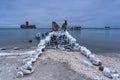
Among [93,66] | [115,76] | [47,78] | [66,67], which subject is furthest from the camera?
[93,66]

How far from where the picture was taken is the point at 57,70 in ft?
28.8

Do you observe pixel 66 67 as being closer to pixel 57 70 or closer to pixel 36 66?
pixel 57 70

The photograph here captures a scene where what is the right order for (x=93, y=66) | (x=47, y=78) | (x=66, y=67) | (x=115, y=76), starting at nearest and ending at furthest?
1. (x=47, y=78)
2. (x=115, y=76)
3. (x=66, y=67)
4. (x=93, y=66)

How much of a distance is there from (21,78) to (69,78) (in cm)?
203

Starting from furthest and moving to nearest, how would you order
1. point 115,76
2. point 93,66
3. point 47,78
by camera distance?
point 93,66
point 115,76
point 47,78

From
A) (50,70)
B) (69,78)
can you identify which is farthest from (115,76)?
(50,70)

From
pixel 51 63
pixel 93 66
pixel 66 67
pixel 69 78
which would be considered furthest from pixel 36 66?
pixel 93 66

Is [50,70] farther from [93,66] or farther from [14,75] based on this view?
[93,66]

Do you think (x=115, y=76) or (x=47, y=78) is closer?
(x=47, y=78)

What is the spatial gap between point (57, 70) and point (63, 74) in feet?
1.74

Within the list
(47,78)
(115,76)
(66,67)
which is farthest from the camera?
(66,67)

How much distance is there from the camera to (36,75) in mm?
8273

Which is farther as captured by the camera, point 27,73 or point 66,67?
point 66,67

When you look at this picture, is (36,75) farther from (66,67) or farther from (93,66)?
(93,66)
